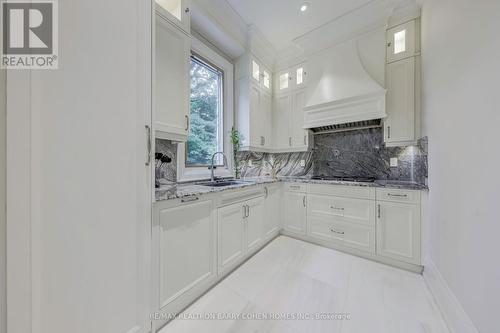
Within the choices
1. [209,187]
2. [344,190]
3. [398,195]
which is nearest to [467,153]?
[398,195]

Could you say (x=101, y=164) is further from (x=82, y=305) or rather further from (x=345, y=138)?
(x=345, y=138)

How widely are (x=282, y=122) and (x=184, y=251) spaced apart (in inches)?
99.6

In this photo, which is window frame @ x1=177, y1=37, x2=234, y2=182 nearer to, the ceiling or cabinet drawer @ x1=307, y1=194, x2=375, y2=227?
the ceiling

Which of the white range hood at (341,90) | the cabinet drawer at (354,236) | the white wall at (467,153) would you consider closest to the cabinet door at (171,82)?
the white range hood at (341,90)

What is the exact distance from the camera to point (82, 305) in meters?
0.84

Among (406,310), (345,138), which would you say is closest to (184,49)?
(345,138)

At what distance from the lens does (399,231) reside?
2.00 m

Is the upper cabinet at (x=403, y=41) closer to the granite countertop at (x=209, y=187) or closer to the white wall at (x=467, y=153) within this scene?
the white wall at (x=467, y=153)

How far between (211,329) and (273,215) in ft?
5.28

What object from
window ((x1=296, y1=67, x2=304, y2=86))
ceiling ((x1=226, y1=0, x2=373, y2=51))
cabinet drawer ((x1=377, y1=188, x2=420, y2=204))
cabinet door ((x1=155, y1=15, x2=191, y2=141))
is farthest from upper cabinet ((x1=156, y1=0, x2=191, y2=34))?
cabinet drawer ((x1=377, y1=188, x2=420, y2=204))

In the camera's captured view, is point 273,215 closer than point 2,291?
No

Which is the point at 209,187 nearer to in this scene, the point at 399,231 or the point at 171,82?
the point at 171,82

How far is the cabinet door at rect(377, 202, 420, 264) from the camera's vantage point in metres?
1.92

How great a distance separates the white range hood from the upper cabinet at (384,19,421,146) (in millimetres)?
148
